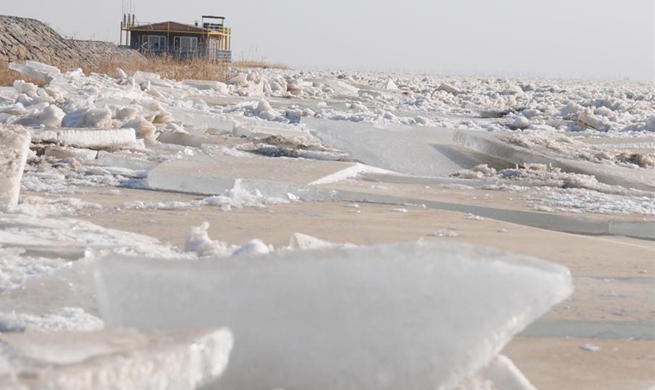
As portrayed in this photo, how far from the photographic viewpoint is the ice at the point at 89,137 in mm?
4199

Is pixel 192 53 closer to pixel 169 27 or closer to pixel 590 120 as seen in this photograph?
pixel 169 27

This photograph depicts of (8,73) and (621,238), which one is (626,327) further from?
(8,73)

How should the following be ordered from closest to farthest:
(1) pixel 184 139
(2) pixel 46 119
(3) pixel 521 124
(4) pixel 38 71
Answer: (2) pixel 46 119 < (1) pixel 184 139 < (3) pixel 521 124 < (4) pixel 38 71

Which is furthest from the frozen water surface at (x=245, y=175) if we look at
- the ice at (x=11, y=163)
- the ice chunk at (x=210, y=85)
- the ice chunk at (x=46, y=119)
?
the ice chunk at (x=210, y=85)

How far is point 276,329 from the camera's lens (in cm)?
116

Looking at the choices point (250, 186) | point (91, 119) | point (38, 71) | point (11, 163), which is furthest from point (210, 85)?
point (11, 163)

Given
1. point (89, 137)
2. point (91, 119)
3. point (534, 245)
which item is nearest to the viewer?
point (534, 245)

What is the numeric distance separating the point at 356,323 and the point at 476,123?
7.26 m

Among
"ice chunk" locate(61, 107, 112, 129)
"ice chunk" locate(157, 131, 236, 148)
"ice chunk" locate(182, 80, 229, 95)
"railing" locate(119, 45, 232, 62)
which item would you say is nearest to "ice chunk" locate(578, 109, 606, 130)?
"ice chunk" locate(157, 131, 236, 148)

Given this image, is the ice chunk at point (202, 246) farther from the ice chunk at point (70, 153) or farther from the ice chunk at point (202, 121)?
the ice chunk at point (202, 121)

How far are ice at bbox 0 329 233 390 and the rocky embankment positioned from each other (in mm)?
13074

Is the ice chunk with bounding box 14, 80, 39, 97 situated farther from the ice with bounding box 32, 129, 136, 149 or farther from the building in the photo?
the building

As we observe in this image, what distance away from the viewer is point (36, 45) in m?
15.1

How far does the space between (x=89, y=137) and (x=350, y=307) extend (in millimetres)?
3384
